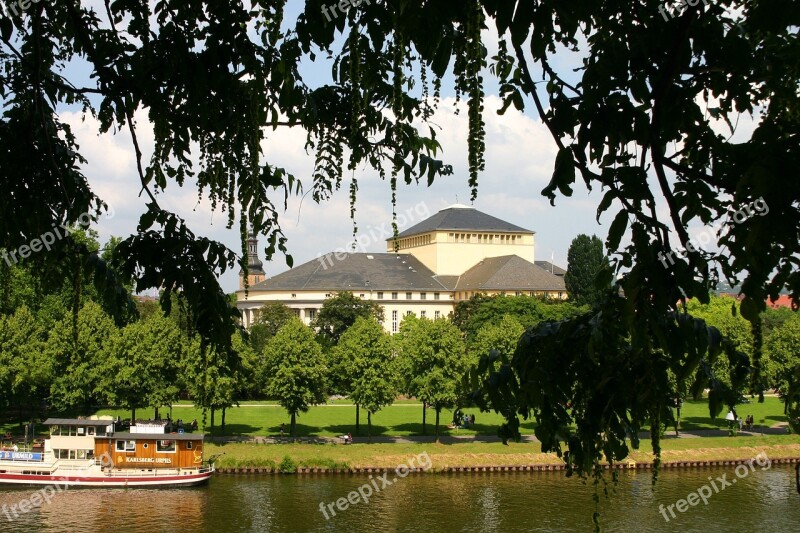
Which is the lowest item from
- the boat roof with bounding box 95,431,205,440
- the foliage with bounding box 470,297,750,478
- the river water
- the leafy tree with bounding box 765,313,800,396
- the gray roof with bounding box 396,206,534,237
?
the river water

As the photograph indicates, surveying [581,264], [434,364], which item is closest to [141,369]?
[434,364]

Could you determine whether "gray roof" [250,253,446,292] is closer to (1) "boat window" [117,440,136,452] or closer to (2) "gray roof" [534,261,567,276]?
(2) "gray roof" [534,261,567,276]

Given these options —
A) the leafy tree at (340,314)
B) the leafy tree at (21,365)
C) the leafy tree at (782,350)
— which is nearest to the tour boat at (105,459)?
the leafy tree at (21,365)

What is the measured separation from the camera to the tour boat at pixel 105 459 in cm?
3394

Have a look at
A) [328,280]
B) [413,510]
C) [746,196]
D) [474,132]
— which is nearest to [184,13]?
[474,132]

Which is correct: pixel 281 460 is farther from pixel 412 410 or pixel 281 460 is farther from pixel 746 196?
pixel 746 196

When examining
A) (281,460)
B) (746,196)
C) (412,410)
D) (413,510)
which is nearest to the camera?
(746,196)

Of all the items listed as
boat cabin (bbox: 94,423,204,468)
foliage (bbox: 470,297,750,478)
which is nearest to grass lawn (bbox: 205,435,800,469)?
boat cabin (bbox: 94,423,204,468)

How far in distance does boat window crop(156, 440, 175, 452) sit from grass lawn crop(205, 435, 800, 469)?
204 centimetres

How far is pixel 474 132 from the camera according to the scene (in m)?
3.09

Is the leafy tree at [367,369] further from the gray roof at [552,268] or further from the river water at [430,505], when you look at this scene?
the gray roof at [552,268]

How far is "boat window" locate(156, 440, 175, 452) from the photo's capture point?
1371 inches

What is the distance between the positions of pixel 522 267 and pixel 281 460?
67585 millimetres

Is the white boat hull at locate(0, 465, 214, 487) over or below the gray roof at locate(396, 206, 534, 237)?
below
